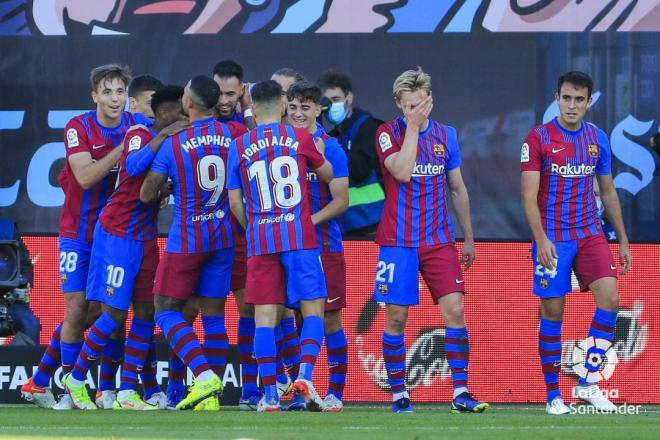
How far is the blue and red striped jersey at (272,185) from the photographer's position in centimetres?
851

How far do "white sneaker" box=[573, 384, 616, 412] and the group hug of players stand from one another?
0.01 m

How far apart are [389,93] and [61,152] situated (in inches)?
106

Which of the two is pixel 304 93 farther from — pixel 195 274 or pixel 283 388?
pixel 283 388

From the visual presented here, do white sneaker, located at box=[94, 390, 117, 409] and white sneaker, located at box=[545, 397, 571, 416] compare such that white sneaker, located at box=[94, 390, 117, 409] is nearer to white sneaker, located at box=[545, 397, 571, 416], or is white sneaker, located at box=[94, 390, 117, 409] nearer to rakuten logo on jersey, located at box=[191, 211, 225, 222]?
rakuten logo on jersey, located at box=[191, 211, 225, 222]

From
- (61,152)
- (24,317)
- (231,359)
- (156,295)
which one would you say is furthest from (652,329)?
(61,152)

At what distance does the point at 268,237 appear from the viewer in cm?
851

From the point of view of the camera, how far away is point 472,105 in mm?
12320

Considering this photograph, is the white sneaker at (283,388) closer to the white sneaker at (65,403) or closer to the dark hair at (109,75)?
the white sneaker at (65,403)

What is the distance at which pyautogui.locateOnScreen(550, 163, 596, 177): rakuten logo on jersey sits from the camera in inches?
354

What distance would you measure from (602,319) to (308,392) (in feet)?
5.96

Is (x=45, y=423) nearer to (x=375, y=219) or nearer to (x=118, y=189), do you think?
(x=118, y=189)

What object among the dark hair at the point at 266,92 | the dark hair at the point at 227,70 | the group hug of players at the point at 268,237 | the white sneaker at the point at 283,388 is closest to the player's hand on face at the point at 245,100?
the dark hair at the point at 227,70

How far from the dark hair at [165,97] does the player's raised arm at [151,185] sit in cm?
48

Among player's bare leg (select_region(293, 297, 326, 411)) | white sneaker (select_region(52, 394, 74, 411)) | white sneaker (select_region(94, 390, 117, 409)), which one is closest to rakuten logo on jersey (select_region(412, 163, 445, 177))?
player's bare leg (select_region(293, 297, 326, 411))
